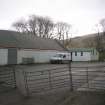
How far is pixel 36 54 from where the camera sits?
29062 millimetres

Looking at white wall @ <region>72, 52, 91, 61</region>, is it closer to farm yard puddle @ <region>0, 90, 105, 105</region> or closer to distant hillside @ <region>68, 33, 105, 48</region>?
distant hillside @ <region>68, 33, 105, 48</region>

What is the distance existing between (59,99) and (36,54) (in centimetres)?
2274

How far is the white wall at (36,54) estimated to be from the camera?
2572cm

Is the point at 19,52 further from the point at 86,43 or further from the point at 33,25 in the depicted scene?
the point at 86,43

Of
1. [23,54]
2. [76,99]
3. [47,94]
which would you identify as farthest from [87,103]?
[23,54]

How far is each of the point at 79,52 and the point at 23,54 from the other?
54.5ft

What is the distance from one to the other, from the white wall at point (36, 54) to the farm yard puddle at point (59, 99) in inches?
728

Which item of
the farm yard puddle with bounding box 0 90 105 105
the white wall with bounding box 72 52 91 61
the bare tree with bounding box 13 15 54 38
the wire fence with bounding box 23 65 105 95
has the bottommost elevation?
the farm yard puddle with bounding box 0 90 105 105

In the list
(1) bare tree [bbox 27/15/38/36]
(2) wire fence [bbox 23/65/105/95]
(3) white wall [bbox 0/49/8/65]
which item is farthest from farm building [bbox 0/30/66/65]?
(1) bare tree [bbox 27/15/38/36]

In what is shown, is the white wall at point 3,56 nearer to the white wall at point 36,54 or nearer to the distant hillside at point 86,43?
the white wall at point 36,54

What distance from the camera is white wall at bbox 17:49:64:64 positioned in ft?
84.4

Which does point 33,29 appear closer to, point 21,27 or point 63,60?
point 21,27

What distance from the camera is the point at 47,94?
730 cm

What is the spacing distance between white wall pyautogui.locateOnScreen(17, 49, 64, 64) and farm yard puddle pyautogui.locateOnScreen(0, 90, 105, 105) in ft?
60.7
